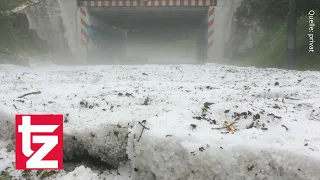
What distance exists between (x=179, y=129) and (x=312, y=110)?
168 cm

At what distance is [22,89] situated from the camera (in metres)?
4.37

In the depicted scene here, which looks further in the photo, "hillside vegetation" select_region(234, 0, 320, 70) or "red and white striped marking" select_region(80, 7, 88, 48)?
"red and white striped marking" select_region(80, 7, 88, 48)

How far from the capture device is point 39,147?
2674 millimetres

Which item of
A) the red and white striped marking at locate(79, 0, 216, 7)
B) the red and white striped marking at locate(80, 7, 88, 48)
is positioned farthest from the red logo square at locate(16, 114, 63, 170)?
the red and white striped marking at locate(79, 0, 216, 7)

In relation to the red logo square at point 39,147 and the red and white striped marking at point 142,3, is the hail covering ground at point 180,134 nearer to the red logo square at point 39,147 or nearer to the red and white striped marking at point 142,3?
the red logo square at point 39,147

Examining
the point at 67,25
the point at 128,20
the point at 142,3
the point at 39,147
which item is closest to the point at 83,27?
the point at 67,25

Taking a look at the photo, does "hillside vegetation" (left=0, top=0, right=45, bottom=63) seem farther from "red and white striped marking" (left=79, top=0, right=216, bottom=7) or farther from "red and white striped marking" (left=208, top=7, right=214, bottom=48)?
"red and white striped marking" (left=208, top=7, right=214, bottom=48)

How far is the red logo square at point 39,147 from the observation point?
2.65 m

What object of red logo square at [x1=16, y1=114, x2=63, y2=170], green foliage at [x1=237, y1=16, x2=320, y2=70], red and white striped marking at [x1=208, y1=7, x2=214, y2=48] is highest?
red and white striped marking at [x1=208, y1=7, x2=214, y2=48]

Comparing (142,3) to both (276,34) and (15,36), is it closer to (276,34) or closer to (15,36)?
(15,36)

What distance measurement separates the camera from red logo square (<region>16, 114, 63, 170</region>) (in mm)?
2654

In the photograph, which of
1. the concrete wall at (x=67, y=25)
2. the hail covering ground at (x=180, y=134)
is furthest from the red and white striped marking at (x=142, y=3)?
the hail covering ground at (x=180, y=134)

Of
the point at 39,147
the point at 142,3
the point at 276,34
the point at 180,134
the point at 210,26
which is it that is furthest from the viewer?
the point at 142,3

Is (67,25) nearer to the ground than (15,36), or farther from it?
farther from it
